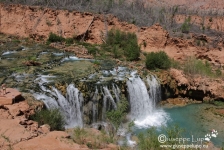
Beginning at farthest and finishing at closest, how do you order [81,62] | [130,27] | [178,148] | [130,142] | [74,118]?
[130,27], [81,62], [74,118], [130,142], [178,148]

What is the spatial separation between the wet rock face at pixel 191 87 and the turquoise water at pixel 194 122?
106 centimetres

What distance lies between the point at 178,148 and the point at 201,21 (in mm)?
27077

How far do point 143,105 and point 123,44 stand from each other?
29.7ft

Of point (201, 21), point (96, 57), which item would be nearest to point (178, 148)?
point (96, 57)

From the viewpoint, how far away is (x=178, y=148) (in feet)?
24.3

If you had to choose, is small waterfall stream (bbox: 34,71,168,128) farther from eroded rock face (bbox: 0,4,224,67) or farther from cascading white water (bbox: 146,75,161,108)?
eroded rock face (bbox: 0,4,224,67)

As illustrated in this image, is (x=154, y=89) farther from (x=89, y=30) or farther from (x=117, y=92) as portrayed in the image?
(x=89, y=30)

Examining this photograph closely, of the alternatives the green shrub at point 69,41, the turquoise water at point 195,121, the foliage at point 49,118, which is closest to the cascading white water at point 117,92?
the turquoise water at point 195,121

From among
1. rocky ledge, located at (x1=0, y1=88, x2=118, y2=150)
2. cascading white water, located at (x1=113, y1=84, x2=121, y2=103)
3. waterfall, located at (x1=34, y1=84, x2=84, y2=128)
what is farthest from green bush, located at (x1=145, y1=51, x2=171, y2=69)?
rocky ledge, located at (x1=0, y1=88, x2=118, y2=150)

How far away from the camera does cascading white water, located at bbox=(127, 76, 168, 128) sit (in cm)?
1512

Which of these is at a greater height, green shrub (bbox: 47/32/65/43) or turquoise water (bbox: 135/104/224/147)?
green shrub (bbox: 47/32/65/43)

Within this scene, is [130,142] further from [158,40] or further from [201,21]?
[201,21]

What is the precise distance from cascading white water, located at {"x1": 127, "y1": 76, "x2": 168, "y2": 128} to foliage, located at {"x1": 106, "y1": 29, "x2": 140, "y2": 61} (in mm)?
4962

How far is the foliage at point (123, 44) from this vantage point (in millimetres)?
21406
